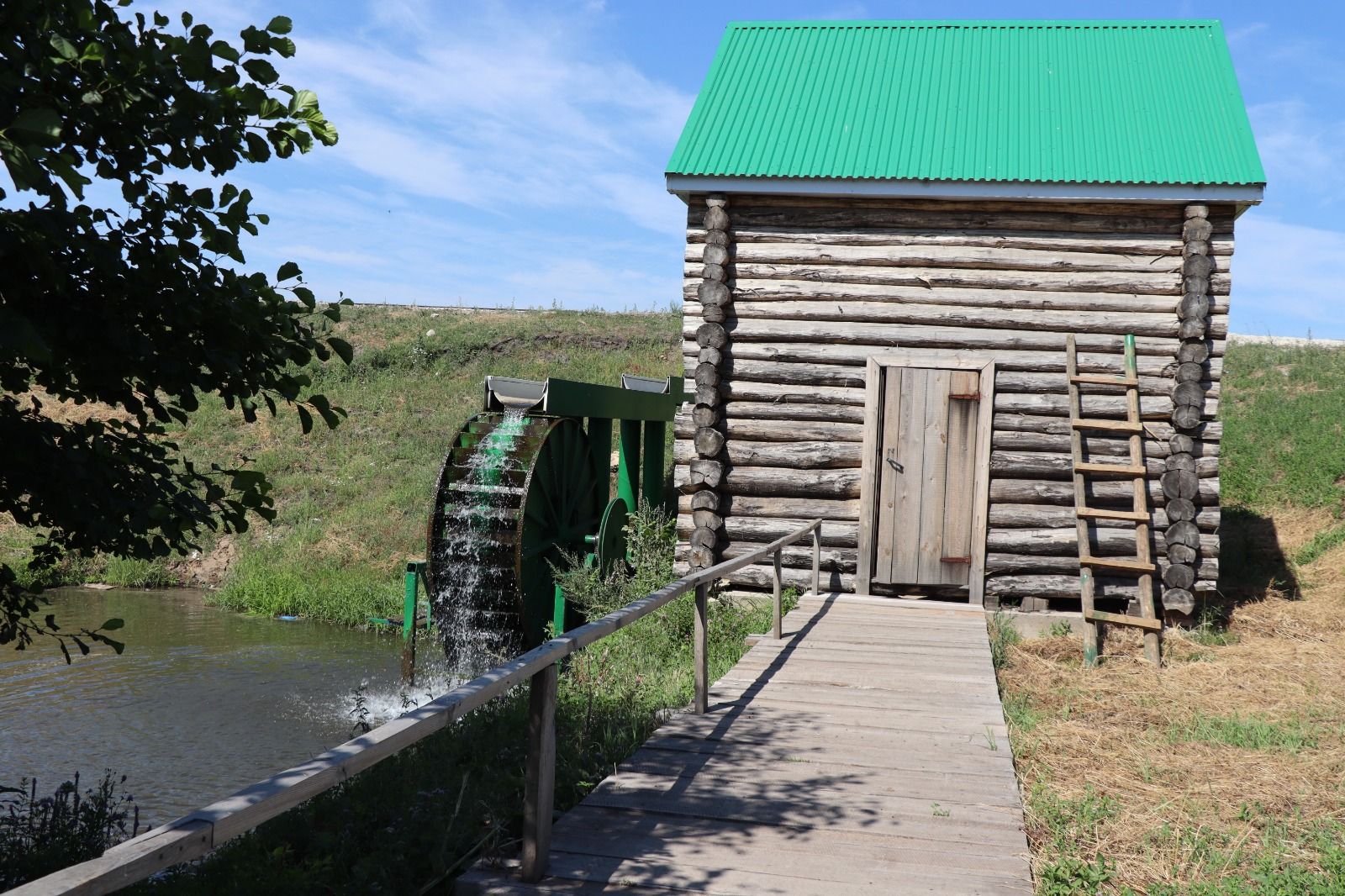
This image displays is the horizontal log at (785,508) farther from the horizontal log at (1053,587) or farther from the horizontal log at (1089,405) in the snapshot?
the horizontal log at (1089,405)

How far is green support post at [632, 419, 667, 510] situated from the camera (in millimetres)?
13461

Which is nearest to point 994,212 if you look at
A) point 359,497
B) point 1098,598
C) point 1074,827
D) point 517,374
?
point 1098,598

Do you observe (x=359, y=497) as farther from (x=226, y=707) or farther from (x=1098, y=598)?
(x=1098, y=598)

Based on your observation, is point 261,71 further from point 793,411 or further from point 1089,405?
point 1089,405

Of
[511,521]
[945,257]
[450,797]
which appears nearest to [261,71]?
[450,797]

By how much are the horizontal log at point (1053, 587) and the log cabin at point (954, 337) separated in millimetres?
20

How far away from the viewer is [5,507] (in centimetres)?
461

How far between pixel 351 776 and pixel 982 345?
325 inches

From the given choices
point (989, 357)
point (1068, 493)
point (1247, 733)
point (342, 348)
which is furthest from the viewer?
point (989, 357)

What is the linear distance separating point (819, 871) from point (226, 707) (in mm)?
7564

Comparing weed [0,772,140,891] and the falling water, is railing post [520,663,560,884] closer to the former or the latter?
weed [0,772,140,891]

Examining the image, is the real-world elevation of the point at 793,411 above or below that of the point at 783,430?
above

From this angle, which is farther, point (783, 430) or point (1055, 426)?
point (783, 430)

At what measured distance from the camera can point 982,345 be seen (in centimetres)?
1009
